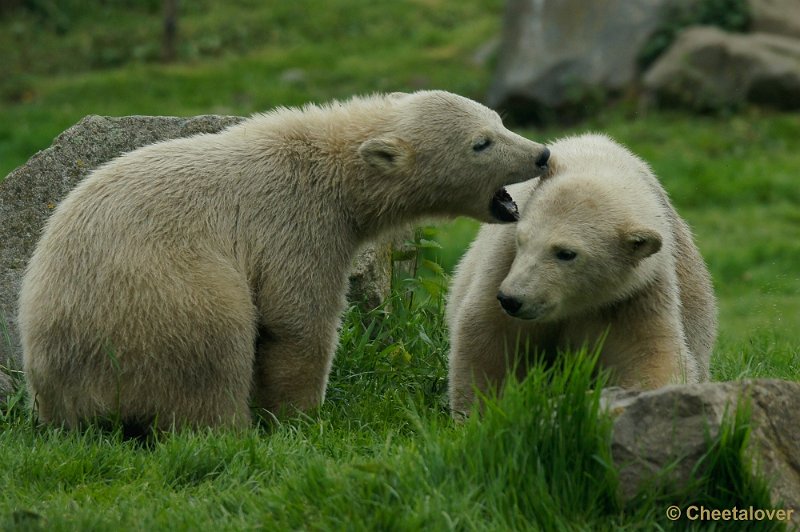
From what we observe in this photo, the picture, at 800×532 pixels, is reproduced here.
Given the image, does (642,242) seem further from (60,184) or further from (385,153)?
(60,184)

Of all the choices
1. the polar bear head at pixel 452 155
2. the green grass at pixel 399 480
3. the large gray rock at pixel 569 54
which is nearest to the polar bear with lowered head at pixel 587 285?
the polar bear head at pixel 452 155

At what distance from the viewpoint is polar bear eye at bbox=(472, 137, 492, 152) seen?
6613mm

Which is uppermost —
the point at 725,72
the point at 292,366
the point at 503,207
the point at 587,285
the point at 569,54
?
the point at 503,207

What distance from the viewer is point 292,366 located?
626 cm

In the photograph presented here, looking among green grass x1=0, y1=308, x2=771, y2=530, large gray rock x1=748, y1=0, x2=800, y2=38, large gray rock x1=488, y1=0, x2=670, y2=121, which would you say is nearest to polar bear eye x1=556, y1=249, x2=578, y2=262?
green grass x1=0, y1=308, x2=771, y2=530

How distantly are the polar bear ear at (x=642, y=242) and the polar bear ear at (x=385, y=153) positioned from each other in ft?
4.53

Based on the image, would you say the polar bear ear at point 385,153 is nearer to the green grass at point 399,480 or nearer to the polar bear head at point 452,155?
the polar bear head at point 452,155

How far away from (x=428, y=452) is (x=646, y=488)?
2.90 feet

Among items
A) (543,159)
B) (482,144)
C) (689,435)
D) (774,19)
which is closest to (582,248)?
(543,159)

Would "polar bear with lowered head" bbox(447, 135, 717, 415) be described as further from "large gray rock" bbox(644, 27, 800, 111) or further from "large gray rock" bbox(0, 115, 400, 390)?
"large gray rock" bbox(644, 27, 800, 111)

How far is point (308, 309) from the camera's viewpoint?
623 cm

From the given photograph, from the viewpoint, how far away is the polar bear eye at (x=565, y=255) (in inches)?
230

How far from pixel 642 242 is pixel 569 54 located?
1301 centimetres

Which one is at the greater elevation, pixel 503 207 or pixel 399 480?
pixel 503 207
